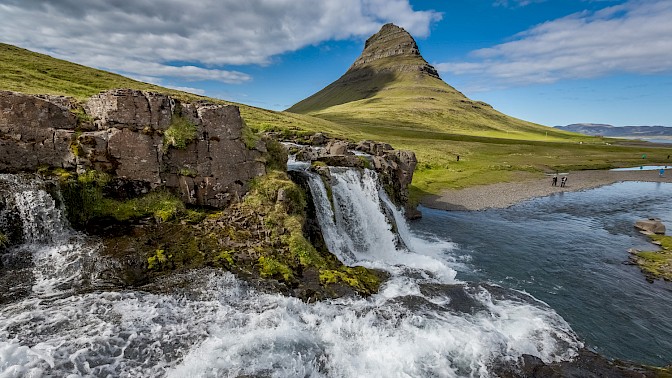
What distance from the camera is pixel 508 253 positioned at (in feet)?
107

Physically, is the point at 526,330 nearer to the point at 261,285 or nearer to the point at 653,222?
the point at 261,285

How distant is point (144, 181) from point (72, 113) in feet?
18.9

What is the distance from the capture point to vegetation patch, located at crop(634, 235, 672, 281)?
90.3 feet

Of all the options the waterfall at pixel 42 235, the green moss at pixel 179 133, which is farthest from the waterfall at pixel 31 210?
the green moss at pixel 179 133

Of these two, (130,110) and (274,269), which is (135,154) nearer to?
(130,110)

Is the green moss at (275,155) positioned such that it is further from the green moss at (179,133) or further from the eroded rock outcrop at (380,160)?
the eroded rock outcrop at (380,160)

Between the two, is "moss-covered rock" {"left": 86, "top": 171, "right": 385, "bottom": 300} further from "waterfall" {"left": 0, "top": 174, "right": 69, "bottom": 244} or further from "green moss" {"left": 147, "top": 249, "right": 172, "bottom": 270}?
"waterfall" {"left": 0, "top": 174, "right": 69, "bottom": 244}

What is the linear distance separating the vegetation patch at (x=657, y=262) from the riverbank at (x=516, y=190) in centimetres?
2008

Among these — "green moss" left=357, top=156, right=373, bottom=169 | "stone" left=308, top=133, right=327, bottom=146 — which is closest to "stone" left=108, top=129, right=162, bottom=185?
"green moss" left=357, top=156, right=373, bottom=169

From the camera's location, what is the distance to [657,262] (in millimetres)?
29781

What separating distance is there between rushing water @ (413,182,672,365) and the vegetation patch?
829 mm

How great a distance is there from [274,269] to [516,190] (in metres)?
57.9

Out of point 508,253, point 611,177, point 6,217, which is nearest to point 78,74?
point 6,217

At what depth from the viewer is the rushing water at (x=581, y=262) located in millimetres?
20156
